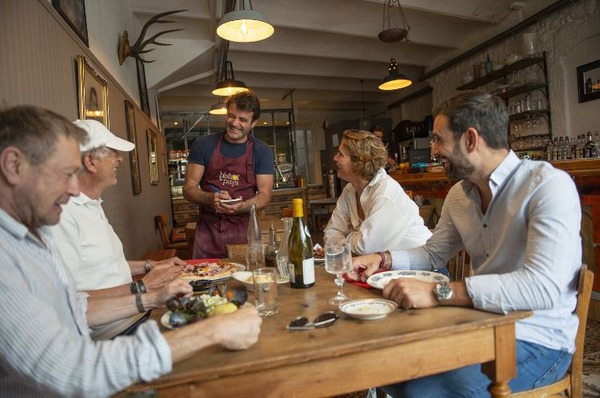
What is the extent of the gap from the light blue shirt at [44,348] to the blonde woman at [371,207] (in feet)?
4.76

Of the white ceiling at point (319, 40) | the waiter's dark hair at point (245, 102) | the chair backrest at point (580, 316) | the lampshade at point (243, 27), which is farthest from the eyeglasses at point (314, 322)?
the white ceiling at point (319, 40)

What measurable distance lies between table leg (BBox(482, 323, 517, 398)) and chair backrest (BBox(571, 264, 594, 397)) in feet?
1.17

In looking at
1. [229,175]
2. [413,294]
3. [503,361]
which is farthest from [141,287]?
[229,175]

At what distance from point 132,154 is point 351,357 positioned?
12.7 ft

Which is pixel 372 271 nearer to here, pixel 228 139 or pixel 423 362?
pixel 423 362

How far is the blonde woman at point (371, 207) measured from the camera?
2.24m

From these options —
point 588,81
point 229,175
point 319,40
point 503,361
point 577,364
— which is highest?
point 319,40

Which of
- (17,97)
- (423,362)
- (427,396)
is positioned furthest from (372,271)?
(17,97)

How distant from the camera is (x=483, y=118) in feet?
4.86

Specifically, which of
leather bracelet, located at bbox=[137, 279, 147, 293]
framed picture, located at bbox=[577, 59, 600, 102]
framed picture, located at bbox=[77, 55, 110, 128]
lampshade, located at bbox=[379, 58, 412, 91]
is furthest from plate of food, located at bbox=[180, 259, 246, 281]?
framed picture, located at bbox=[577, 59, 600, 102]

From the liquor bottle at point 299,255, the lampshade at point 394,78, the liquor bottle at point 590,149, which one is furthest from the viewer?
the lampshade at point 394,78

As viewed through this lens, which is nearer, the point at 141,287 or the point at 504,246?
the point at 504,246

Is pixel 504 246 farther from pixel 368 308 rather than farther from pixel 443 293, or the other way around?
pixel 368 308

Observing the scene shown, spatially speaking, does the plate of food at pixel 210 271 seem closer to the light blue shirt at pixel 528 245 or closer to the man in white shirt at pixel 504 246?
the man in white shirt at pixel 504 246
